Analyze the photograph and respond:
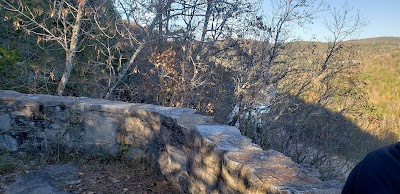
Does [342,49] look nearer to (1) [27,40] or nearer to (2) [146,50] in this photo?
(2) [146,50]

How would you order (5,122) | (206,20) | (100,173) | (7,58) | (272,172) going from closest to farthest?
(272,172)
(100,173)
(5,122)
(7,58)
(206,20)

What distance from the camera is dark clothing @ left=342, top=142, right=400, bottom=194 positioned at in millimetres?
912

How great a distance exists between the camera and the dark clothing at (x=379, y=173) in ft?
2.99

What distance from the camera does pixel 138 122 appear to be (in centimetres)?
336

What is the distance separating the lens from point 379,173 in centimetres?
94

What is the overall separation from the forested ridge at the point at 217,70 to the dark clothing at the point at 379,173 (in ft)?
15.3

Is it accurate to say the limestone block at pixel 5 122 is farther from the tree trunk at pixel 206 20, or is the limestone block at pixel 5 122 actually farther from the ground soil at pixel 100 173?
the tree trunk at pixel 206 20

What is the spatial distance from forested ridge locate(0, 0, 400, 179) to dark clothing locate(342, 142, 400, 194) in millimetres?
4651

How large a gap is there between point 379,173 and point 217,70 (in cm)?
629

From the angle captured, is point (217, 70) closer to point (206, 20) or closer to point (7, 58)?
point (206, 20)

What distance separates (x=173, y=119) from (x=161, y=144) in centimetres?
33

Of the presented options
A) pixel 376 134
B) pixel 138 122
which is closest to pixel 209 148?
pixel 138 122

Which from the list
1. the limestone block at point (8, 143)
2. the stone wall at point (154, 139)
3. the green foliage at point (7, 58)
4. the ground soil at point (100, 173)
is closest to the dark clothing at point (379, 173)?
the stone wall at point (154, 139)

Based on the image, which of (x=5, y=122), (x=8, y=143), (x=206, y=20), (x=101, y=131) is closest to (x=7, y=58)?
Answer: (x=5, y=122)
